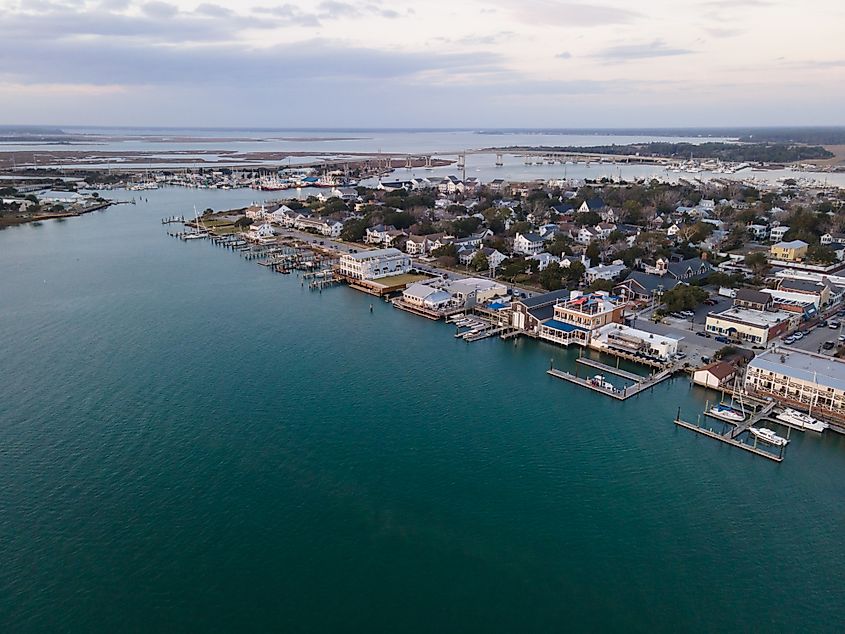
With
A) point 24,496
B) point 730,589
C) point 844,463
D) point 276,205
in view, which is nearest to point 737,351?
point 844,463

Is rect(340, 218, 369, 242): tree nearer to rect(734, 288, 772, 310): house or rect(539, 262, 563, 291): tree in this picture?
rect(539, 262, 563, 291): tree

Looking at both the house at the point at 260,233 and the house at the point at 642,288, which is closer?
the house at the point at 642,288

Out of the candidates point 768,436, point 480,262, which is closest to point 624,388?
point 768,436

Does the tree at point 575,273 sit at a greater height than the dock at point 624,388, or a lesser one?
greater

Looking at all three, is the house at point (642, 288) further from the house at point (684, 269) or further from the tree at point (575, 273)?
the tree at point (575, 273)

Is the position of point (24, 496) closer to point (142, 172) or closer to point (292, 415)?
point (292, 415)

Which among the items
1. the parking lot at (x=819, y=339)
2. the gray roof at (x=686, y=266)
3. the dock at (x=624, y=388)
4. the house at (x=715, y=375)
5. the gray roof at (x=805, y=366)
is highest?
the gray roof at (x=686, y=266)

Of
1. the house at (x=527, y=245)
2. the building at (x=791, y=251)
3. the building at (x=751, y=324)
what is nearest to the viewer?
the building at (x=751, y=324)

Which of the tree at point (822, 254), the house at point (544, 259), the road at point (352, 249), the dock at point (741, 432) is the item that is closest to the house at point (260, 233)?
the road at point (352, 249)
